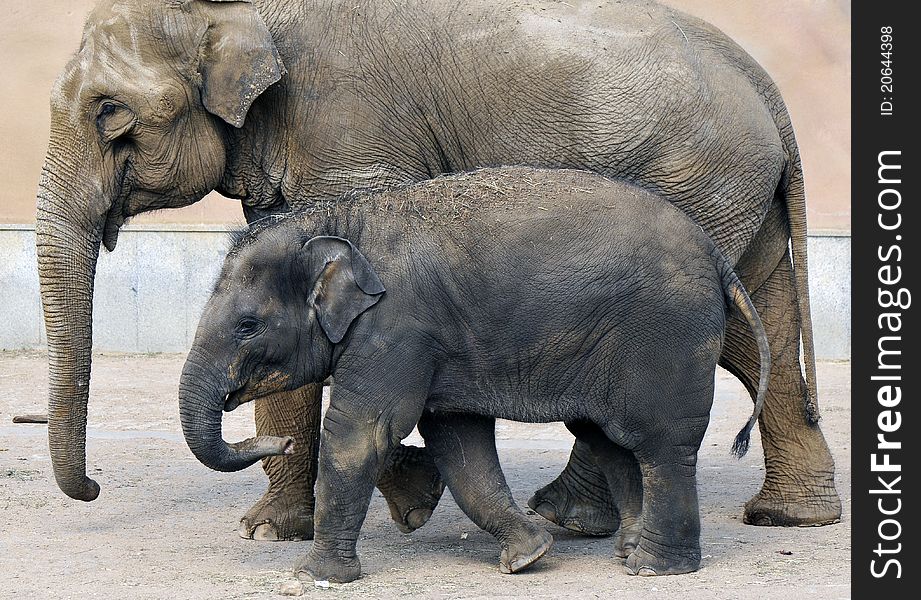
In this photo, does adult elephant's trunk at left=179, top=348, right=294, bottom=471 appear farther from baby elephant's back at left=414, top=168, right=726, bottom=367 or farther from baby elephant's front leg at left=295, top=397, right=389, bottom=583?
baby elephant's back at left=414, top=168, right=726, bottom=367

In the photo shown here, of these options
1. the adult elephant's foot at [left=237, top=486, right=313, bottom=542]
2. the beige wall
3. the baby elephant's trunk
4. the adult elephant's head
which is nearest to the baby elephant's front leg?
the adult elephant's foot at [left=237, top=486, right=313, bottom=542]

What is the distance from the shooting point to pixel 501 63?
603 centimetres

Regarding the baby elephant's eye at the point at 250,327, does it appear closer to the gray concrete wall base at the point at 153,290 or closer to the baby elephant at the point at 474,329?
the baby elephant at the point at 474,329

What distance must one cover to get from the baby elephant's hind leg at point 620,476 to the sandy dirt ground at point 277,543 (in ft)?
0.53

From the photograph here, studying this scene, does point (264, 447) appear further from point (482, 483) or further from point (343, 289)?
point (482, 483)

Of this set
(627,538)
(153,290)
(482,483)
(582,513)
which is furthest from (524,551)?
(153,290)

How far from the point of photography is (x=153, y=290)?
40.0ft

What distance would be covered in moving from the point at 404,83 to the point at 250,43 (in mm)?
630

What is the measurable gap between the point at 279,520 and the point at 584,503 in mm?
1264

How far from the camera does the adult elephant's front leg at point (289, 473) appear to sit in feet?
20.6

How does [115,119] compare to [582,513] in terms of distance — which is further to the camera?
[582,513]

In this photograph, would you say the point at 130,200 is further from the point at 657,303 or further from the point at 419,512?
the point at 657,303

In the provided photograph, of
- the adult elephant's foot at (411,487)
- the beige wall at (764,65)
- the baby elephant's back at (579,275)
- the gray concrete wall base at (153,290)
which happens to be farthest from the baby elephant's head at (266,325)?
the beige wall at (764,65)

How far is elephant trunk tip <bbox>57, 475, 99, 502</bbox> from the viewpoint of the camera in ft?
19.7
